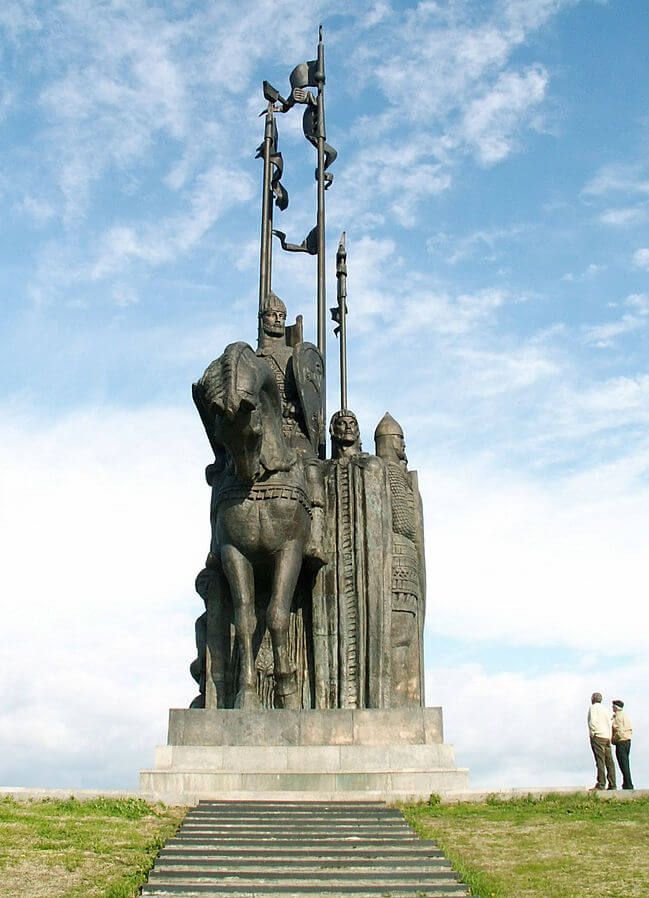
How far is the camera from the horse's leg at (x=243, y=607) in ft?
39.5

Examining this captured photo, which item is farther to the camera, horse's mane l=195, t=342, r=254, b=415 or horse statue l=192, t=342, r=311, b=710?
horse statue l=192, t=342, r=311, b=710

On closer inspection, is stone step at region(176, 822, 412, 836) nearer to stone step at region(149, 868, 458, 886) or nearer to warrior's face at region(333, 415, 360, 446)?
stone step at region(149, 868, 458, 886)

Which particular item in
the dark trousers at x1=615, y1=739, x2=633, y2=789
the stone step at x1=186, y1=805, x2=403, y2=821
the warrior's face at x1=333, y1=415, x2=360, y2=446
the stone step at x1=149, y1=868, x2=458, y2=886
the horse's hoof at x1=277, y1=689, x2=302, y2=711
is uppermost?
the warrior's face at x1=333, y1=415, x2=360, y2=446

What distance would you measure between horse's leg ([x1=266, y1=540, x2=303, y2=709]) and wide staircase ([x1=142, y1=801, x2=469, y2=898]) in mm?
2245

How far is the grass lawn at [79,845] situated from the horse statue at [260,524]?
215cm

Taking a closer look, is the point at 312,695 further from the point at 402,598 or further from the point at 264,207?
the point at 264,207

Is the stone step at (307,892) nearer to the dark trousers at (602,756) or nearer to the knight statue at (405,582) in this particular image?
the knight statue at (405,582)

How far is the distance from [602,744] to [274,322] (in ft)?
23.8

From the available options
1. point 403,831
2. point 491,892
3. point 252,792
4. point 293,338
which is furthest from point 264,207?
point 491,892

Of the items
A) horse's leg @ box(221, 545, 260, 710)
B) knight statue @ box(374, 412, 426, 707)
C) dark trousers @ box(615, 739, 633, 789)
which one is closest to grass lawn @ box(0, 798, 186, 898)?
horse's leg @ box(221, 545, 260, 710)

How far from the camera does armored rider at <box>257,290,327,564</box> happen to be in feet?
43.2

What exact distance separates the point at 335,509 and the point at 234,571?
172 centimetres

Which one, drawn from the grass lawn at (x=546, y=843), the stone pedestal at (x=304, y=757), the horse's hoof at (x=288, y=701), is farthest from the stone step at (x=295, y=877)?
the horse's hoof at (x=288, y=701)

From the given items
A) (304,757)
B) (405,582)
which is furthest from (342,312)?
(304,757)
